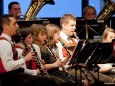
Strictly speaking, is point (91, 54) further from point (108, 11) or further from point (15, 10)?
point (108, 11)

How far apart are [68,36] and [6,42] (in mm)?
1875

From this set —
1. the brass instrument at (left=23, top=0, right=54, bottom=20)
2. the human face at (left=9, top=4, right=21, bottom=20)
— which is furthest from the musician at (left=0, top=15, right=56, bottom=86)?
the brass instrument at (left=23, top=0, right=54, bottom=20)

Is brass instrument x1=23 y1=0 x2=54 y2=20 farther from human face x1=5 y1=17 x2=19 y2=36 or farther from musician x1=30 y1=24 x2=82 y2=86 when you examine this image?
human face x1=5 y1=17 x2=19 y2=36

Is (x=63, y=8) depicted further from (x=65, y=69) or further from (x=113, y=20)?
(x=65, y=69)

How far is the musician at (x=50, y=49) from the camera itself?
22.6 ft

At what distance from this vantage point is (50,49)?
22.9 feet

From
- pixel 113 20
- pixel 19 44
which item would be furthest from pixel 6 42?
pixel 113 20

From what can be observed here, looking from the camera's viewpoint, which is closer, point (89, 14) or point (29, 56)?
point (29, 56)

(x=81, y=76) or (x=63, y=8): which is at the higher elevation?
(x=63, y=8)

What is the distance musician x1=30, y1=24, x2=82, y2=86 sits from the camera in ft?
22.6

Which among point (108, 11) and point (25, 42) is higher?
point (108, 11)

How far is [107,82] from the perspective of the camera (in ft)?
24.7

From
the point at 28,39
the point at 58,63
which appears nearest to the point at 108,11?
the point at 58,63

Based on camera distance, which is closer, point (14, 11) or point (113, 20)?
point (14, 11)
